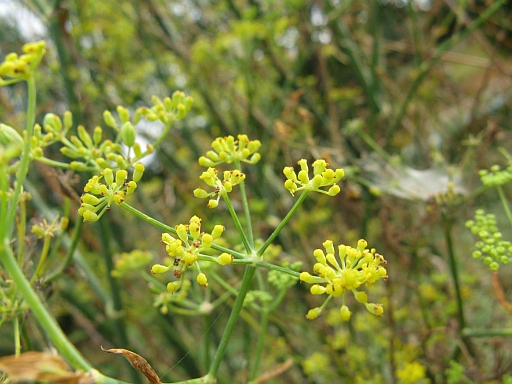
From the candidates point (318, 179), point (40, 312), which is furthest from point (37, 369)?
point (318, 179)

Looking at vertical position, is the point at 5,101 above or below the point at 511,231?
above

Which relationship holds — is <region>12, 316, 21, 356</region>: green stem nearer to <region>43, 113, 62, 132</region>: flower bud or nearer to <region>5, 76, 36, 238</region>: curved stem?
<region>5, 76, 36, 238</region>: curved stem

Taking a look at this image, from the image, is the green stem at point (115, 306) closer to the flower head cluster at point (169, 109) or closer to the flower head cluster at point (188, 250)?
the flower head cluster at point (169, 109)

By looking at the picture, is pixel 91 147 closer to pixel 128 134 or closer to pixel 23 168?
pixel 128 134

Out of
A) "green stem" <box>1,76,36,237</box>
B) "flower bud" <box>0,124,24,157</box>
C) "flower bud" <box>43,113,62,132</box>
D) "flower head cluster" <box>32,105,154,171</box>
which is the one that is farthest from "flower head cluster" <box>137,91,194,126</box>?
"green stem" <box>1,76,36,237</box>

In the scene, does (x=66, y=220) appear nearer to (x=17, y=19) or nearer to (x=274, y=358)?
(x=274, y=358)

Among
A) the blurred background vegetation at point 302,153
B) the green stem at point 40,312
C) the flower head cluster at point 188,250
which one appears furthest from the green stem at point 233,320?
the blurred background vegetation at point 302,153

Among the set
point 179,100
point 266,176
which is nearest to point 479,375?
point 179,100
